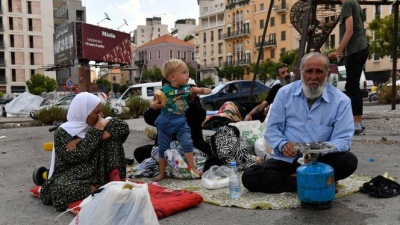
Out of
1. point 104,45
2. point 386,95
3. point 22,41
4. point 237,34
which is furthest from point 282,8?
point 386,95

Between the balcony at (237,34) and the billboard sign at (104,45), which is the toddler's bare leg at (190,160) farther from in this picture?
the balcony at (237,34)

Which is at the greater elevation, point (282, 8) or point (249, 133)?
point (282, 8)

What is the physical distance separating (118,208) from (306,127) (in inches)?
69.5

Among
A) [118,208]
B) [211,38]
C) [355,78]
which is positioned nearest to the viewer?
[118,208]

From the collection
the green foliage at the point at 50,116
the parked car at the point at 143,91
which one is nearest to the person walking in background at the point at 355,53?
the green foliage at the point at 50,116

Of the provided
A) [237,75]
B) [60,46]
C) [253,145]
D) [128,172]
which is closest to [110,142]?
[128,172]

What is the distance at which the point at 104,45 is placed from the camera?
3509 cm

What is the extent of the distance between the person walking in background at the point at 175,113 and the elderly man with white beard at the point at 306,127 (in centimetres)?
98

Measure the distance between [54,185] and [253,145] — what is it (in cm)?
264

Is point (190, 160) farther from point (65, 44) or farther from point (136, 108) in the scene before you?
point (65, 44)

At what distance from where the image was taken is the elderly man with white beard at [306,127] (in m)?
3.35

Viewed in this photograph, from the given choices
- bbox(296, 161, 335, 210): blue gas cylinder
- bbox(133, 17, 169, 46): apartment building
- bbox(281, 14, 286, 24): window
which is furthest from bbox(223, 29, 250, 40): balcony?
bbox(296, 161, 335, 210): blue gas cylinder

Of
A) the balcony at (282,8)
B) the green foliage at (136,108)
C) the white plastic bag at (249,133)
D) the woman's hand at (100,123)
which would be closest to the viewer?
the woman's hand at (100,123)

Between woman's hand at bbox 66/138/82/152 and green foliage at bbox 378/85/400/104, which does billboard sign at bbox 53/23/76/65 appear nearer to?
green foliage at bbox 378/85/400/104
